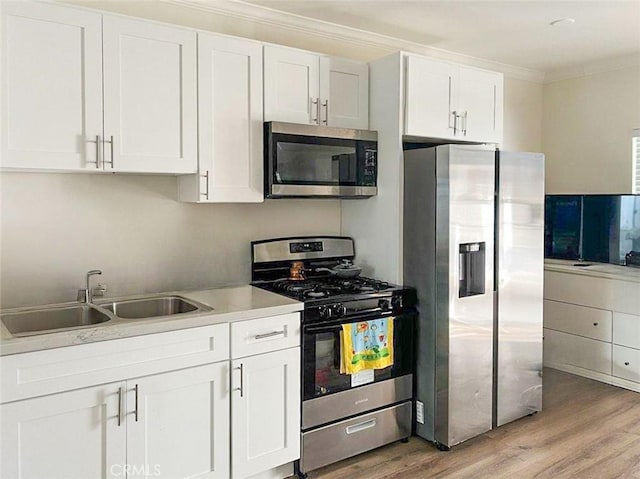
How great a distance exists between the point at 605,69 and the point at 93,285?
4331 millimetres

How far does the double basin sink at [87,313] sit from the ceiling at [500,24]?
5.86 ft

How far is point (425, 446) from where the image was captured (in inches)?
121

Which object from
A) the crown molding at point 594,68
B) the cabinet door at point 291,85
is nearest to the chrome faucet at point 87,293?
the cabinet door at point 291,85

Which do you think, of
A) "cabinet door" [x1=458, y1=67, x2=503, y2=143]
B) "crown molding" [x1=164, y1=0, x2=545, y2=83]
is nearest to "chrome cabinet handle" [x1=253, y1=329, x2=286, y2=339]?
"cabinet door" [x1=458, y1=67, x2=503, y2=143]

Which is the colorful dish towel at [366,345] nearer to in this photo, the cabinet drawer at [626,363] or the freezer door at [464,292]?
the freezer door at [464,292]

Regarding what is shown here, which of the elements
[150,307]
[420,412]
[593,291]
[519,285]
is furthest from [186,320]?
[593,291]

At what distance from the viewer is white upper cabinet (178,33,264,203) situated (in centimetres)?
273

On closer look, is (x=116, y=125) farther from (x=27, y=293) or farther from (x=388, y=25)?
(x=388, y=25)

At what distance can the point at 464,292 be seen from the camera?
3.13m

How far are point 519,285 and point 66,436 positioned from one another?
261 cm

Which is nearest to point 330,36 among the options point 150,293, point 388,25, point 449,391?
point 388,25

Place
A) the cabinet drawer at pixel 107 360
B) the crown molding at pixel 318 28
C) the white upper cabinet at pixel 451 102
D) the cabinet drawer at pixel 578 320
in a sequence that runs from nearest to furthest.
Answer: the cabinet drawer at pixel 107 360, the crown molding at pixel 318 28, the white upper cabinet at pixel 451 102, the cabinet drawer at pixel 578 320

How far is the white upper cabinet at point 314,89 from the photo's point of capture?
2953mm

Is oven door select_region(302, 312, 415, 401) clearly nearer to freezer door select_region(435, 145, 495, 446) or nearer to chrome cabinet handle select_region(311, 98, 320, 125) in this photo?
freezer door select_region(435, 145, 495, 446)
